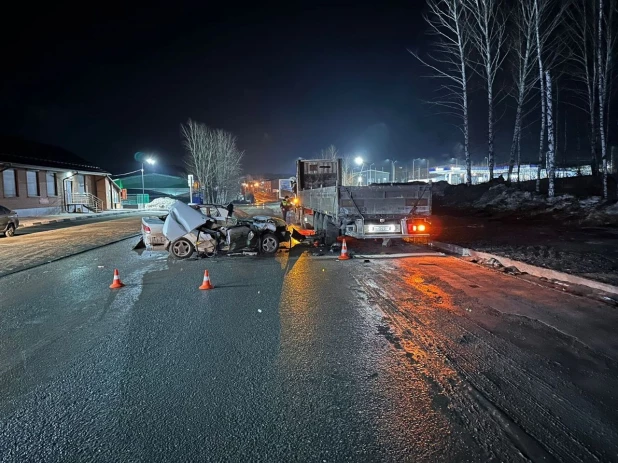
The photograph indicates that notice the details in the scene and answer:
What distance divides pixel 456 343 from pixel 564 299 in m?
3.12

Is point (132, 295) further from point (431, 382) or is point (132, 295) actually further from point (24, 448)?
point (431, 382)

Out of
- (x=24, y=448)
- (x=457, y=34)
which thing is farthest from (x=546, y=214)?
(x=24, y=448)

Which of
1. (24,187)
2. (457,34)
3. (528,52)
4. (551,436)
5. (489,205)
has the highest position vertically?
(457,34)

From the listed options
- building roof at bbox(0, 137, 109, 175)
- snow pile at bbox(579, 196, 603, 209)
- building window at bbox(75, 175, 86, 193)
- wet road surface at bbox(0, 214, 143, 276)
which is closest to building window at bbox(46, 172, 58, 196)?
building roof at bbox(0, 137, 109, 175)

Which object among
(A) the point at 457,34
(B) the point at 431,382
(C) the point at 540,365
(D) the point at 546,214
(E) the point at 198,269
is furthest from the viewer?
(A) the point at 457,34

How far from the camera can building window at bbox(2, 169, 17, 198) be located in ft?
86.8

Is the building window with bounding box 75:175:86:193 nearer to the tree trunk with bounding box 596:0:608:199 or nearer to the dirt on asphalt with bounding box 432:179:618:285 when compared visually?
the dirt on asphalt with bounding box 432:179:618:285

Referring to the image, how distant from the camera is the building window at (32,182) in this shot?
1148 inches

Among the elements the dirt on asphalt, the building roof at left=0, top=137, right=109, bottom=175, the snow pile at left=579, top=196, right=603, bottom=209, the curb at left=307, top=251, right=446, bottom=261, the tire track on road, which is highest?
the building roof at left=0, top=137, right=109, bottom=175

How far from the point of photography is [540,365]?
4.24 m

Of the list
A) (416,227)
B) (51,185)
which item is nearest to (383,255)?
(416,227)

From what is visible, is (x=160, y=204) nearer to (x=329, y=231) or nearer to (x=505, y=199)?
(x=505, y=199)

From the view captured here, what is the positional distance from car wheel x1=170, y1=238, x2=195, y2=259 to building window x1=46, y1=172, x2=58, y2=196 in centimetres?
2629

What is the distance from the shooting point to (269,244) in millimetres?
12531
